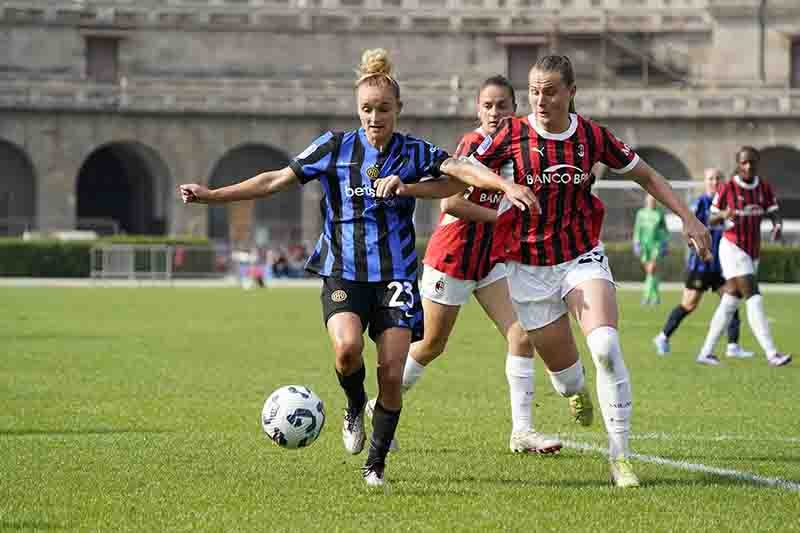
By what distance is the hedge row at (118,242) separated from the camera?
50000mm

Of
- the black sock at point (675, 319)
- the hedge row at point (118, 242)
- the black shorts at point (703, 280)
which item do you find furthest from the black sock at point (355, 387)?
the hedge row at point (118, 242)

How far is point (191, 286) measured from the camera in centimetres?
4525

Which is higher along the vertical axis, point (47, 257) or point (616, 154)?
point (616, 154)

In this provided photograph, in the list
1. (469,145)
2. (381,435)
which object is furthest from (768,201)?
(381,435)

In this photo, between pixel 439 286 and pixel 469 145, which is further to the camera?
pixel 439 286

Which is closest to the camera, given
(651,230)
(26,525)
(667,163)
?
(26,525)

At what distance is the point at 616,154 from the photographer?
917 cm

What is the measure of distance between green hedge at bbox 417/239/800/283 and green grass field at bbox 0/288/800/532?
30.8 meters

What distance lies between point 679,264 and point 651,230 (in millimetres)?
17877

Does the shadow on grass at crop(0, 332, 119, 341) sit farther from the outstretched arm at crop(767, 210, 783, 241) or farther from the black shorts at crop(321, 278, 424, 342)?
the black shorts at crop(321, 278, 424, 342)

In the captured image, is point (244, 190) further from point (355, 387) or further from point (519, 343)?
point (519, 343)

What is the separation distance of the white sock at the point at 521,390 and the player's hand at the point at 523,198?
7.29 feet

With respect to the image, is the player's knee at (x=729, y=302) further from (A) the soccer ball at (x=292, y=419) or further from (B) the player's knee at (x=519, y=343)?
(A) the soccer ball at (x=292, y=419)

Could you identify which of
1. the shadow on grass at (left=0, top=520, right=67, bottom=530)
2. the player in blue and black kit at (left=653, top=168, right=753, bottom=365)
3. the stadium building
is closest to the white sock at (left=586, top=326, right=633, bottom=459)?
the shadow on grass at (left=0, top=520, right=67, bottom=530)
